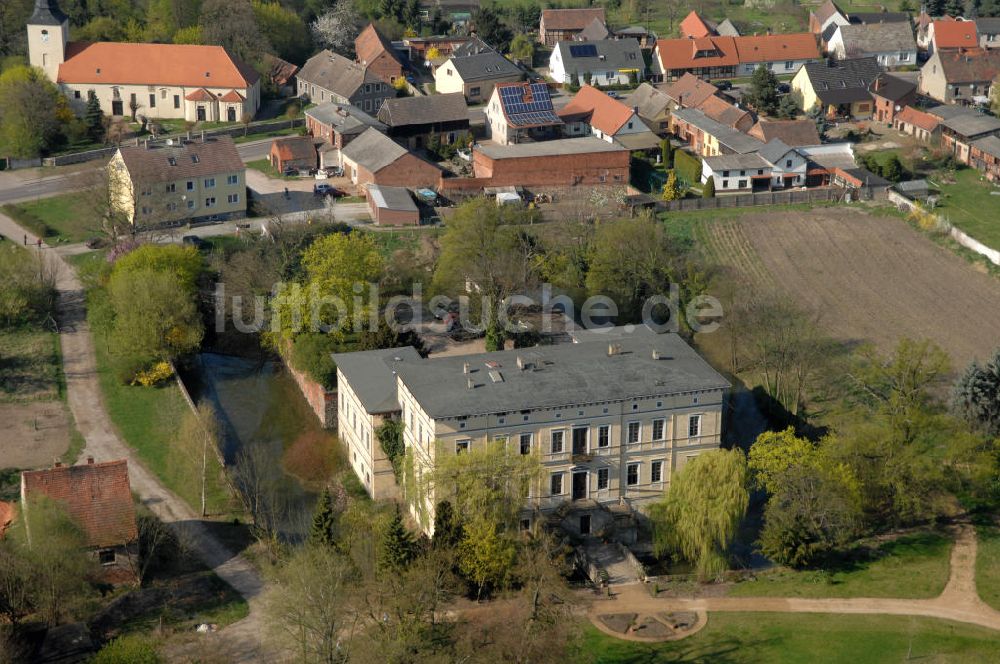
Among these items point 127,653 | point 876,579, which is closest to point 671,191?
point 876,579

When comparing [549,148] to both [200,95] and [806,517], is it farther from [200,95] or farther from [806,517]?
[806,517]

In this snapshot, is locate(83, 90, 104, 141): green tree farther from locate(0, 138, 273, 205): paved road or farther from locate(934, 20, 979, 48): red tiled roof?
locate(934, 20, 979, 48): red tiled roof

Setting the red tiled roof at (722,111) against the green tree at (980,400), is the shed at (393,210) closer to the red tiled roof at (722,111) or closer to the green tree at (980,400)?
the red tiled roof at (722,111)

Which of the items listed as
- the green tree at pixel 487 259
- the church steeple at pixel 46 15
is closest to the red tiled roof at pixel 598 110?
the green tree at pixel 487 259

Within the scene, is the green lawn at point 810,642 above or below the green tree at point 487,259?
below

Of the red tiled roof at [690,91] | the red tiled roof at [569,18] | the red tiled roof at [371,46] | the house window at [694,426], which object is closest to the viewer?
the house window at [694,426]

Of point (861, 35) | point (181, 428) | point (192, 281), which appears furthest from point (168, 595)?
point (861, 35)
